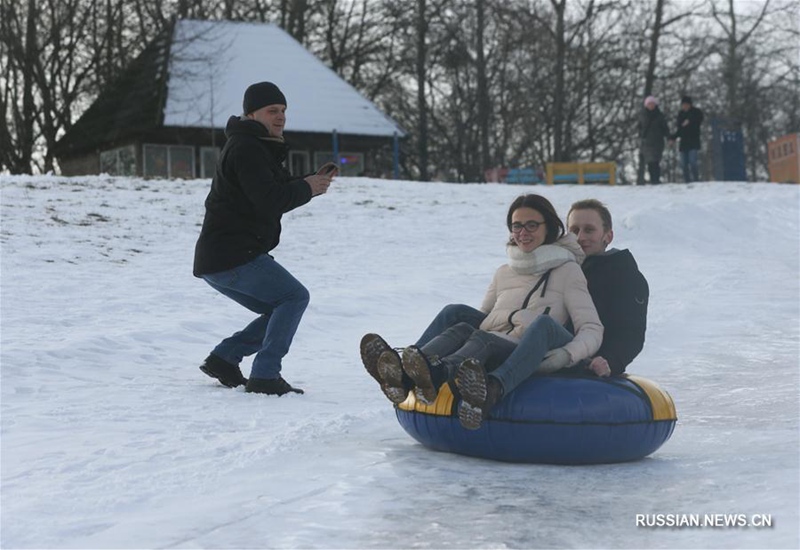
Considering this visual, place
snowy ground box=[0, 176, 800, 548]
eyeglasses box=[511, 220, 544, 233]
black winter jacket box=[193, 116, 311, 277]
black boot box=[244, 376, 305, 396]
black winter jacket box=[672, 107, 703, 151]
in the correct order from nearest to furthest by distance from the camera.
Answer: snowy ground box=[0, 176, 800, 548] < eyeglasses box=[511, 220, 544, 233] < black winter jacket box=[193, 116, 311, 277] < black boot box=[244, 376, 305, 396] < black winter jacket box=[672, 107, 703, 151]

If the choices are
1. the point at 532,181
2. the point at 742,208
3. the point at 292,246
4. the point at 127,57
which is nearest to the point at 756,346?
the point at 292,246

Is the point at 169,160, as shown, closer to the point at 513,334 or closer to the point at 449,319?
the point at 449,319

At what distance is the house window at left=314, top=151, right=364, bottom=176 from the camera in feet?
118

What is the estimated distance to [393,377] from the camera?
17.3 ft

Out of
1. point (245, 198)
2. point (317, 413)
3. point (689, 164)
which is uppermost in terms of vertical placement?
point (689, 164)

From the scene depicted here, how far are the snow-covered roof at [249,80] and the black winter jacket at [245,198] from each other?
25.9m

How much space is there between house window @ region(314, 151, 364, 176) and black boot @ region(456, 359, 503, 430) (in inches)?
1229

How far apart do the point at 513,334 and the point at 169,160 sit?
2991cm

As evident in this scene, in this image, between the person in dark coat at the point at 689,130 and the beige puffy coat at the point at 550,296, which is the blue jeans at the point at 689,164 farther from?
the beige puffy coat at the point at 550,296

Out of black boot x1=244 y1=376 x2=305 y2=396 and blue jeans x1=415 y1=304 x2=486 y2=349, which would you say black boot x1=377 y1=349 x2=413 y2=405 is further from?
black boot x1=244 y1=376 x2=305 y2=396

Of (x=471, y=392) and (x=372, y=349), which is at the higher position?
(x=372, y=349)

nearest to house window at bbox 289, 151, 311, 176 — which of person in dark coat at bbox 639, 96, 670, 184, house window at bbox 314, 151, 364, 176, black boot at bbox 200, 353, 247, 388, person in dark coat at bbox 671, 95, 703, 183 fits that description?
house window at bbox 314, 151, 364, 176

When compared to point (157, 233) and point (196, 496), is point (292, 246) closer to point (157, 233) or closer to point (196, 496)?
A: point (157, 233)

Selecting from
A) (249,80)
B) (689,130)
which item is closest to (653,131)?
(689,130)
